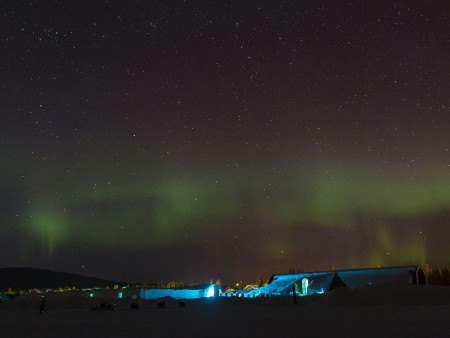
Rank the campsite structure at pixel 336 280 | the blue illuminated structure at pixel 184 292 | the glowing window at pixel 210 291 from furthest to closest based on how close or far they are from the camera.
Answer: the glowing window at pixel 210 291, the blue illuminated structure at pixel 184 292, the campsite structure at pixel 336 280

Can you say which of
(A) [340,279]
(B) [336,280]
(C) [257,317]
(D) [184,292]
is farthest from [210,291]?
(C) [257,317]

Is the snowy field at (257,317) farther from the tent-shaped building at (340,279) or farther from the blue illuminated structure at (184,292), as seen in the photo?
the blue illuminated structure at (184,292)

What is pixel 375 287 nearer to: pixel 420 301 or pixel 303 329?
pixel 420 301

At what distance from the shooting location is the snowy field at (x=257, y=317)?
619 inches

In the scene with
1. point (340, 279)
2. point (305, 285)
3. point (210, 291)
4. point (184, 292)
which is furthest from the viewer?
point (210, 291)

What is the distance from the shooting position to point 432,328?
609 inches

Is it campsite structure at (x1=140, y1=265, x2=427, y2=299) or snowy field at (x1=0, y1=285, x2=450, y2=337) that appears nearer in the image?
snowy field at (x1=0, y1=285, x2=450, y2=337)

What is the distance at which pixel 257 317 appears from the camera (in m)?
23.6

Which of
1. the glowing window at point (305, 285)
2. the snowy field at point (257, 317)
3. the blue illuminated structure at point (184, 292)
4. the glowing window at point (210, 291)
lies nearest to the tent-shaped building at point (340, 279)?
the glowing window at point (305, 285)

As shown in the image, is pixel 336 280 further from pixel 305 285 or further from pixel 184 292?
pixel 184 292

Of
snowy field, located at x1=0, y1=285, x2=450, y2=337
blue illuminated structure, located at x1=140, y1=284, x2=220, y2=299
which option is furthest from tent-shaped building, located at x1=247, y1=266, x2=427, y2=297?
snowy field, located at x1=0, y1=285, x2=450, y2=337

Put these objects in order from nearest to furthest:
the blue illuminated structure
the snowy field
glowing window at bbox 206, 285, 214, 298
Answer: the snowy field → the blue illuminated structure → glowing window at bbox 206, 285, 214, 298

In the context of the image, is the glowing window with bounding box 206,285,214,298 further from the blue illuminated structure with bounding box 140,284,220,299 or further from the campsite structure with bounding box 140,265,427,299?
the campsite structure with bounding box 140,265,427,299

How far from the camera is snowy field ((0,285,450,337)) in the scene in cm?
1573
